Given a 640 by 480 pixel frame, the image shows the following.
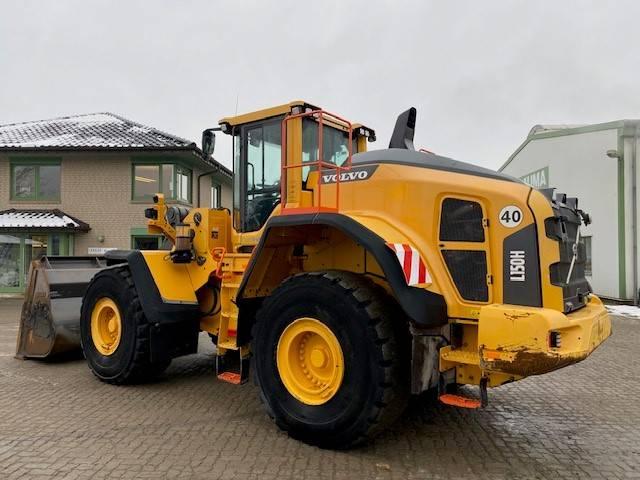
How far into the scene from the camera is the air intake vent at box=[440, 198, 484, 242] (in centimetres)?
390

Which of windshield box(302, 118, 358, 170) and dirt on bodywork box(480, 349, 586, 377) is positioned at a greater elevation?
windshield box(302, 118, 358, 170)

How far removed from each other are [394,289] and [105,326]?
162 inches

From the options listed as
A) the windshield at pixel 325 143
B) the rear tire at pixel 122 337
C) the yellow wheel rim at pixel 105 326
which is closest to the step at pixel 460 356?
the windshield at pixel 325 143

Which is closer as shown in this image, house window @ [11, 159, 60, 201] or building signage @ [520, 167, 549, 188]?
house window @ [11, 159, 60, 201]

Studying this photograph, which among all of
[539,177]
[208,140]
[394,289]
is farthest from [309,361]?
[539,177]

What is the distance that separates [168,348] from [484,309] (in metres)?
3.62

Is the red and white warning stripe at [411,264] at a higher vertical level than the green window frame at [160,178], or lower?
lower

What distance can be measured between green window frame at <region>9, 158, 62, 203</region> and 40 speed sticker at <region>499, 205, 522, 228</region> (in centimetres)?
1740

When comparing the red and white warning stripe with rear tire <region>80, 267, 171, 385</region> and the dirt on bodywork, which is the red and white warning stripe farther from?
rear tire <region>80, 267, 171, 385</region>

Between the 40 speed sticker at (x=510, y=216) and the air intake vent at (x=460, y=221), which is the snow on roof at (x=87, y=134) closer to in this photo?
the air intake vent at (x=460, y=221)

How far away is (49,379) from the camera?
20.9ft

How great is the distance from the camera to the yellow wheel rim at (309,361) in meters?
4.04

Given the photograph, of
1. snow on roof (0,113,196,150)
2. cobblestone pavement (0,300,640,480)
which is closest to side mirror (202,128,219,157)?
cobblestone pavement (0,300,640,480)

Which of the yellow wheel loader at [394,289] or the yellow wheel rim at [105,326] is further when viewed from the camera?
the yellow wheel rim at [105,326]
